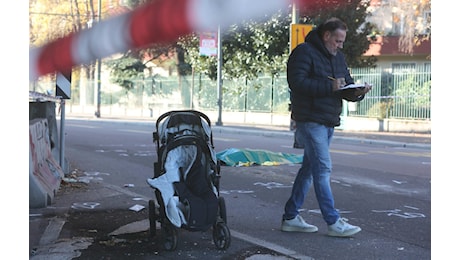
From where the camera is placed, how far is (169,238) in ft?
15.7

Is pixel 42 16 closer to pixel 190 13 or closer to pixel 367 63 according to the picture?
pixel 190 13

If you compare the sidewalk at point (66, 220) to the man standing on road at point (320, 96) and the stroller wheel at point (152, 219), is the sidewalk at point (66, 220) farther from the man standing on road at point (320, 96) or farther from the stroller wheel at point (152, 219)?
the man standing on road at point (320, 96)

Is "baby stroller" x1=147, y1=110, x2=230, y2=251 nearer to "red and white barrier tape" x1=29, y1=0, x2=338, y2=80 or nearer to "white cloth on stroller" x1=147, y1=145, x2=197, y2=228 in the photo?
"white cloth on stroller" x1=147, y1=145, x2=197, y2=228

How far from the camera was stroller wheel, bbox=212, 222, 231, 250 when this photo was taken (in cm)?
473

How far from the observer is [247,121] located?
30.9 metres

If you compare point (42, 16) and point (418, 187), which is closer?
point (42, 16)

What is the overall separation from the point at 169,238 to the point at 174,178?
534 millimetres

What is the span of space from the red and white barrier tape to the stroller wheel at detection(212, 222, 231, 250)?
3671mm

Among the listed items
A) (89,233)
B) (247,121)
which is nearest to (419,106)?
(247,121)

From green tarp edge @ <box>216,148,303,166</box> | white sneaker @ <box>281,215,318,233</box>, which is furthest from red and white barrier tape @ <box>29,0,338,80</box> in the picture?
green tarp edge @ <box>216,148,303,166</box>

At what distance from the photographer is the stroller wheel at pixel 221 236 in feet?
15.5

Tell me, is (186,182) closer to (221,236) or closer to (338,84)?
(221,236)
